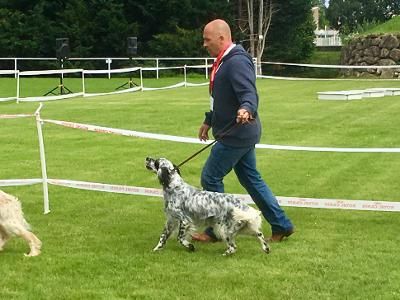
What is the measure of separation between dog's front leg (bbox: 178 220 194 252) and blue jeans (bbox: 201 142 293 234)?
348 millimetres

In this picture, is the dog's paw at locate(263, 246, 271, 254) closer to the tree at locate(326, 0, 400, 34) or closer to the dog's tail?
the dog's tail

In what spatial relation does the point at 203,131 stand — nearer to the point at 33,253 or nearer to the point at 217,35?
the point at 217,35

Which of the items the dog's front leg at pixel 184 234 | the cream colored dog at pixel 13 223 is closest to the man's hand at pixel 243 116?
the dog's front leg at pixel 184 234

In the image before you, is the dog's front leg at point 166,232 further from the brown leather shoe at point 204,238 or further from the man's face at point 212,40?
the man's face at point 212,40

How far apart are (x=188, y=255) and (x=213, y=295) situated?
1.02m

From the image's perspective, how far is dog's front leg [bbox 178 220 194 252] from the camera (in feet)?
18.8

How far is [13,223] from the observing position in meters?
5.75

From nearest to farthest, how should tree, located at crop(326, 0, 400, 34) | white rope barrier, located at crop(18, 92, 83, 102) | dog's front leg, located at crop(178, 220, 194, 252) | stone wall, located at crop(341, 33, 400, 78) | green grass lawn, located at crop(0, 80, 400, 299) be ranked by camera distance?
green grass lawn, located at crop(0, 80, 400, 299)
dog's front leg, located at crop(178, 220, 194, 252)
white rope barrier, located at crop(18, 92, 83, 102)
stone wall, located at crop(341, 33, 400, 78)
tree, located at crop(326, 0, 400, 34)

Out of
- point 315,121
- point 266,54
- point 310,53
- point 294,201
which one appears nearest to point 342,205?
point 294,201

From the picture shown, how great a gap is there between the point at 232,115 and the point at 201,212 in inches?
32.4

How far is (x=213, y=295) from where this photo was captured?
4773 mm

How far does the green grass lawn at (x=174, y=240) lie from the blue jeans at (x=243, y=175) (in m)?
0.27

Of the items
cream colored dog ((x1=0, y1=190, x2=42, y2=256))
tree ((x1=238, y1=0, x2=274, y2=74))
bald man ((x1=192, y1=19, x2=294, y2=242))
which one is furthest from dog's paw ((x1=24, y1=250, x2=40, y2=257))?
tree ((x1=238, y1=0, x2=274, y2=74))

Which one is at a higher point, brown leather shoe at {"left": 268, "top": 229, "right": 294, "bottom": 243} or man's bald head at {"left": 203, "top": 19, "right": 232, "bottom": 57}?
man's bald head at {"left": 203, "top": 19, "right": 232, "bottom": 57}
